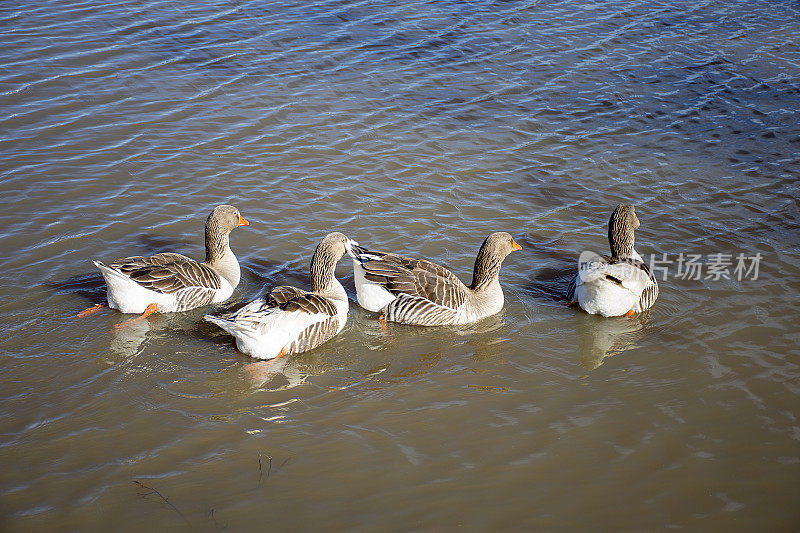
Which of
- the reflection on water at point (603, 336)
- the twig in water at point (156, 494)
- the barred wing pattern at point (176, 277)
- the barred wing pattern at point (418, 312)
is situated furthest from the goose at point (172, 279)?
the reflection on water at point (603, 336)

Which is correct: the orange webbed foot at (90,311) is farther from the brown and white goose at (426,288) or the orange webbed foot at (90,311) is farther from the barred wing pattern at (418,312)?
the barred wing pattern at (418,312)

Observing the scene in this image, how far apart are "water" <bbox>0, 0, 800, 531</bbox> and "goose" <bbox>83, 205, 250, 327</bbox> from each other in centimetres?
Result: 22

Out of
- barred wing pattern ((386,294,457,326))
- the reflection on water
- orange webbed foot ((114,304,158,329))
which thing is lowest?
the reflection on water

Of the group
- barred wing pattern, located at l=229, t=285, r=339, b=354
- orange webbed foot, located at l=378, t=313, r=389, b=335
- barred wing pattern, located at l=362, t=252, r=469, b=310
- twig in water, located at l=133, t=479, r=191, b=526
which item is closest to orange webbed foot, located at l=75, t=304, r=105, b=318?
barred wing pattern, located at l=229, t=285, r=339, b=354

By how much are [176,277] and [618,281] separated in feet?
16.0

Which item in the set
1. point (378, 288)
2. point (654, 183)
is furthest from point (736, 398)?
point (654, 183)

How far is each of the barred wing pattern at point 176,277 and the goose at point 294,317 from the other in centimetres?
74

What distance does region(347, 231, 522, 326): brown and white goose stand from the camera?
25.5 feet

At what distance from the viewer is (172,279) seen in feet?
25.0

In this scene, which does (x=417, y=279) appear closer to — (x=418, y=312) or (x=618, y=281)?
(x=418, y=312)

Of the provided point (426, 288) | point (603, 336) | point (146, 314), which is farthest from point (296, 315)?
point (603, 336)

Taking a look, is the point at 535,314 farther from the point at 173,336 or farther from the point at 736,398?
the point at 173,336

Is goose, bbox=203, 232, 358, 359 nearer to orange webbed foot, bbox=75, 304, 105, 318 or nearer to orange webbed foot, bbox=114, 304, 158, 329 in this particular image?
orange webbed foot, bbox=114, 304, 158, 329

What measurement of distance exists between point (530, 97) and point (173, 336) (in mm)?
8270
